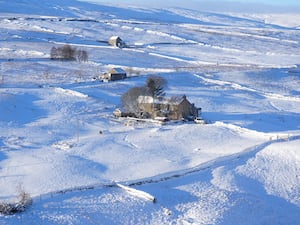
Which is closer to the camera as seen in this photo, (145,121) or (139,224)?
(139,224)

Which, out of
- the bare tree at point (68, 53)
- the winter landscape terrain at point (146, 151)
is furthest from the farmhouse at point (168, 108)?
the bare tree at point (68, 53)

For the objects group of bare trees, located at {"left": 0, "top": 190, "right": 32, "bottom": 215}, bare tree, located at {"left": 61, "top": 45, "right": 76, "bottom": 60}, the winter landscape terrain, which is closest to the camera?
group of bare trees, located at {"left": 0, "top": 190, "right": 32, "bottom": 215}

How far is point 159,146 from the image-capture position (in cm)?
1814

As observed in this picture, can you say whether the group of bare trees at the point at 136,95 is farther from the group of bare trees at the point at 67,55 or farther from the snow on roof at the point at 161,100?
the group of bare trees at the point at 67,55

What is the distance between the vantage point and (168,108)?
23.0 m

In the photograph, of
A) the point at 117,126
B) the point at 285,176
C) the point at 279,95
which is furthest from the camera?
the point at 279,95

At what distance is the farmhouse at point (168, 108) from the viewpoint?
2269 centimetres

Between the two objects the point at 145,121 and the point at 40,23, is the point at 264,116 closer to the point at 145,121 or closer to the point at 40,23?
the point at 145,121

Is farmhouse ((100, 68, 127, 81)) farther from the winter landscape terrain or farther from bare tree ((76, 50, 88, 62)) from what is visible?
bare tree ((76, 50, 88, 62))

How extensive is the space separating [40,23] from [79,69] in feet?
120

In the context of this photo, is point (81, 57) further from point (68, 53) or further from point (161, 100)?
point (161, 100)

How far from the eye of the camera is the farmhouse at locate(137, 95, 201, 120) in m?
22.7

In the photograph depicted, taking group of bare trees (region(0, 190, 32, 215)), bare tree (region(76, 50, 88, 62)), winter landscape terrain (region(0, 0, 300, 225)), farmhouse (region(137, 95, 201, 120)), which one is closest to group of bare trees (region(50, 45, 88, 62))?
bare tree (region(76, 50, 88, 62))

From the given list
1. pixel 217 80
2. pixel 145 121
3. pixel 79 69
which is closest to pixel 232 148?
pixel 145 121
